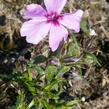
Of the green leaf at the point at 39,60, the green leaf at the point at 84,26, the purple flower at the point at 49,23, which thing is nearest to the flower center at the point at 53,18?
the purple flower at the point at 49,23

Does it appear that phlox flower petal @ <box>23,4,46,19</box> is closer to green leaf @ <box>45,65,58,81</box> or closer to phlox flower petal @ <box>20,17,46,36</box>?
phlox flower petal @ <box>20,17,46,36</box>

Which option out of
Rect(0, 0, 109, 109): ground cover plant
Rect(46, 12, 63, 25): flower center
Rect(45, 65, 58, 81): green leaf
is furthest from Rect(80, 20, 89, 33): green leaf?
Rect(46, 12, 63, 25): flower center

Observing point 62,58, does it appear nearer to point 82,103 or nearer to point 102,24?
point 82,103

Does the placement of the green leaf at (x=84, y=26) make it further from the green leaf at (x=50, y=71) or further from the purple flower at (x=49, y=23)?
the purple flower at (x=49, y=23)

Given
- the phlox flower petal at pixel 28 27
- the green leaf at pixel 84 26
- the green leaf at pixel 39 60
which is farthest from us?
the green leaf at pixel 84 26

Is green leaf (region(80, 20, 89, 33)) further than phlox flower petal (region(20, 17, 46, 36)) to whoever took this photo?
Yes

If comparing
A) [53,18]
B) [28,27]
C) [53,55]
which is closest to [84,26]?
[53,55]

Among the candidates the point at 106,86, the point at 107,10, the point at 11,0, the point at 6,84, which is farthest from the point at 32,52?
the point at 107,10
